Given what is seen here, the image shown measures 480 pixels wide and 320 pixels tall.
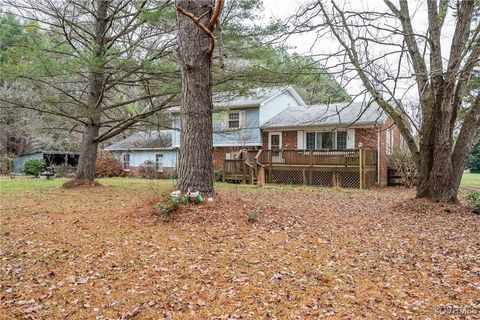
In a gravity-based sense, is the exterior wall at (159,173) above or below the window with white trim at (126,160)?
below

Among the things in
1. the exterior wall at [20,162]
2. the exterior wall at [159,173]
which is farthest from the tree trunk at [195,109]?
the exterior wall at [20,162]

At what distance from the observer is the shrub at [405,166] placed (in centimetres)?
1527

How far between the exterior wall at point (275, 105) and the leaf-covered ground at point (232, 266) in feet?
45.9

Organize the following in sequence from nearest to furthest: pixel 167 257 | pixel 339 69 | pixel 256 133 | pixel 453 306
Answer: pixel 453 306 → pixel 167 257 → pixel 339 69 → pixel 256 133

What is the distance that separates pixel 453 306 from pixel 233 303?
1.87m

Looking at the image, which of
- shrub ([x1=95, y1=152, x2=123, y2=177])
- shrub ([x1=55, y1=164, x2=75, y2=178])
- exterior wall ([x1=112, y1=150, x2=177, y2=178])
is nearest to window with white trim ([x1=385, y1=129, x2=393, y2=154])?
exterior wall ([x1=112, y1=150, x2=177, y2=178])

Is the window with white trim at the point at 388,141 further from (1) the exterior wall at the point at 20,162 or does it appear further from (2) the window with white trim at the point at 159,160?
(1) the exterior wall at the point at 20,162

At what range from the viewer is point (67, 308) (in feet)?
9.75

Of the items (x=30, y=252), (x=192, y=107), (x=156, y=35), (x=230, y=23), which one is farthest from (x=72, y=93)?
(x=30, y=252)

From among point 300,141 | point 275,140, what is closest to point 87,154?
point 275,140

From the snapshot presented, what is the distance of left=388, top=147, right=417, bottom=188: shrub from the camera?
1527 cm

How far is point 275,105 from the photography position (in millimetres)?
20828

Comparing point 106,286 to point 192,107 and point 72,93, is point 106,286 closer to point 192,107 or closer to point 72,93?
point 192,107

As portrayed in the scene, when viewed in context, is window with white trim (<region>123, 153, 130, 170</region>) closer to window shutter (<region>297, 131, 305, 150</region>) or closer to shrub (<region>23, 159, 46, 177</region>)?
shrub (<region>23, 159, 46, 177</region>)
